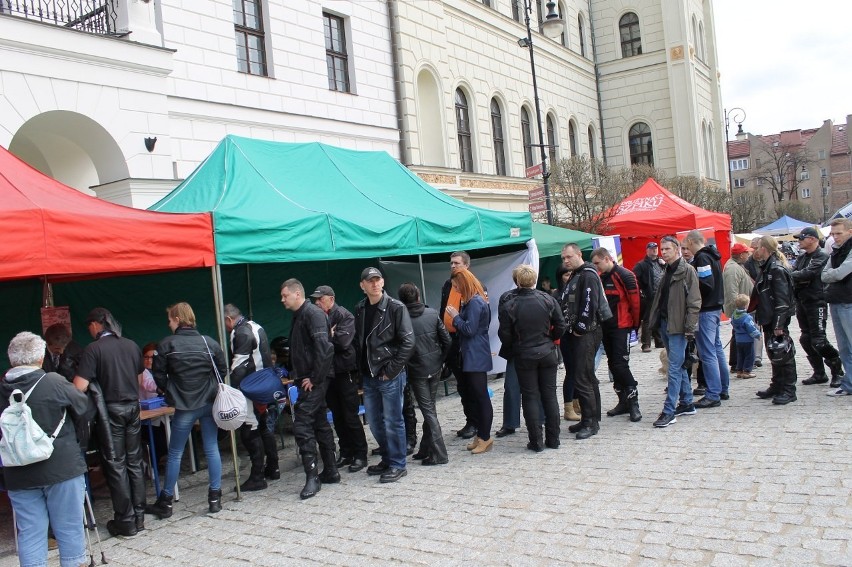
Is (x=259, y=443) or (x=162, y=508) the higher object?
(x=259, y=443)

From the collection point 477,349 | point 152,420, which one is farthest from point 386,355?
point 152,420

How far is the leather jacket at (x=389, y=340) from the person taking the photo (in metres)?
6.12

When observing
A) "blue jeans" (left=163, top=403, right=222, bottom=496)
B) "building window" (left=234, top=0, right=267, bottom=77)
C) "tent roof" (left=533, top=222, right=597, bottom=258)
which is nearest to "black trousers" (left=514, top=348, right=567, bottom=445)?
"blue jeans" (left=163, top=403, right=222, bottom=496)

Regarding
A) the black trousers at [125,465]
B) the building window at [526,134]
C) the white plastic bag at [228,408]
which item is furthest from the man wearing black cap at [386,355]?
the building window at [526,134]

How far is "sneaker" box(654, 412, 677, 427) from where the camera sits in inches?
280

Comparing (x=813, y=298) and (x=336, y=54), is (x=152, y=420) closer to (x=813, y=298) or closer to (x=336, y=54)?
(x=813, y=298)

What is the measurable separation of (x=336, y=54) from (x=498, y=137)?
8220mm

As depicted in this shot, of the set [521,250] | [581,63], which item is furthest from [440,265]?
[581,63]

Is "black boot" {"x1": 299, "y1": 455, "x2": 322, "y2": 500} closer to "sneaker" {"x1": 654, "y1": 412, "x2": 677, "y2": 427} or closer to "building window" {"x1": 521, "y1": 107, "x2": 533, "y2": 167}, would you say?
"sneaker" {"x1": 654, "y1": 412, "x2": 677, "y2": 427}

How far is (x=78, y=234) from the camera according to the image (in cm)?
525

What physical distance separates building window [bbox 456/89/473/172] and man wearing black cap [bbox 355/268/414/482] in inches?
585

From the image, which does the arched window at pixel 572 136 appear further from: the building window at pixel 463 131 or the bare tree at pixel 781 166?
the bare tree at pixel 781 166

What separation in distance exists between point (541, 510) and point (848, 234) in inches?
188

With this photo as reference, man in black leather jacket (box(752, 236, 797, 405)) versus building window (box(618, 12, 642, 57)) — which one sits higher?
building window (box(618, 12, 642, 57))
